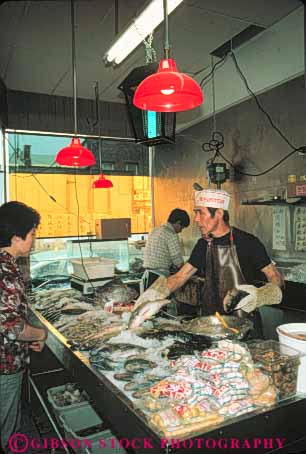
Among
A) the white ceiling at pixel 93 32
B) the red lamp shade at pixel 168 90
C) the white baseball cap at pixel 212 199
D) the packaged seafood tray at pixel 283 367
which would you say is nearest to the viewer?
the packaged seafood tray at pixel 283 367

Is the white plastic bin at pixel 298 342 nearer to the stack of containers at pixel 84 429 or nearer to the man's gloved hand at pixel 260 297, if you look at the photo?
the man's gloved hand at pixel 260 297

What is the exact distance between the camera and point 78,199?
6402mm

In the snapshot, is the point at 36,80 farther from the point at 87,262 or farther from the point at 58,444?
the point at 58,444

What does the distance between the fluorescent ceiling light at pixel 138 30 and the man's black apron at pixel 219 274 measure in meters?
1.59

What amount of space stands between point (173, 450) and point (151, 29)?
2427 millimetres

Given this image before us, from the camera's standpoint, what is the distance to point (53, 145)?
5828mm

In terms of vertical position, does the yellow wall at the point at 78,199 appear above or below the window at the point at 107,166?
below

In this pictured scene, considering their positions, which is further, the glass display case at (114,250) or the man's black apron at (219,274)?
the glass display case at (114,250)

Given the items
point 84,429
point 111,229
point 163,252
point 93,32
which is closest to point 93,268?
point 163,252

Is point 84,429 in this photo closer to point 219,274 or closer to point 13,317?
point 13,317

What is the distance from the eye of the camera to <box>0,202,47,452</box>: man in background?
2.05 meters

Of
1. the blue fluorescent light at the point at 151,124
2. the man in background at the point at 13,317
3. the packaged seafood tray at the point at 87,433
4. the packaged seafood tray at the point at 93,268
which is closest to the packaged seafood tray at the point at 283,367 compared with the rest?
the packaged seafood tray at the point at 87,433

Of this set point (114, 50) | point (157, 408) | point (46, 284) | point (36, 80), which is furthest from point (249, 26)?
point (157, 408)

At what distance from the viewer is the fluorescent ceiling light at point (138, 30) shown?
2.21 metres
